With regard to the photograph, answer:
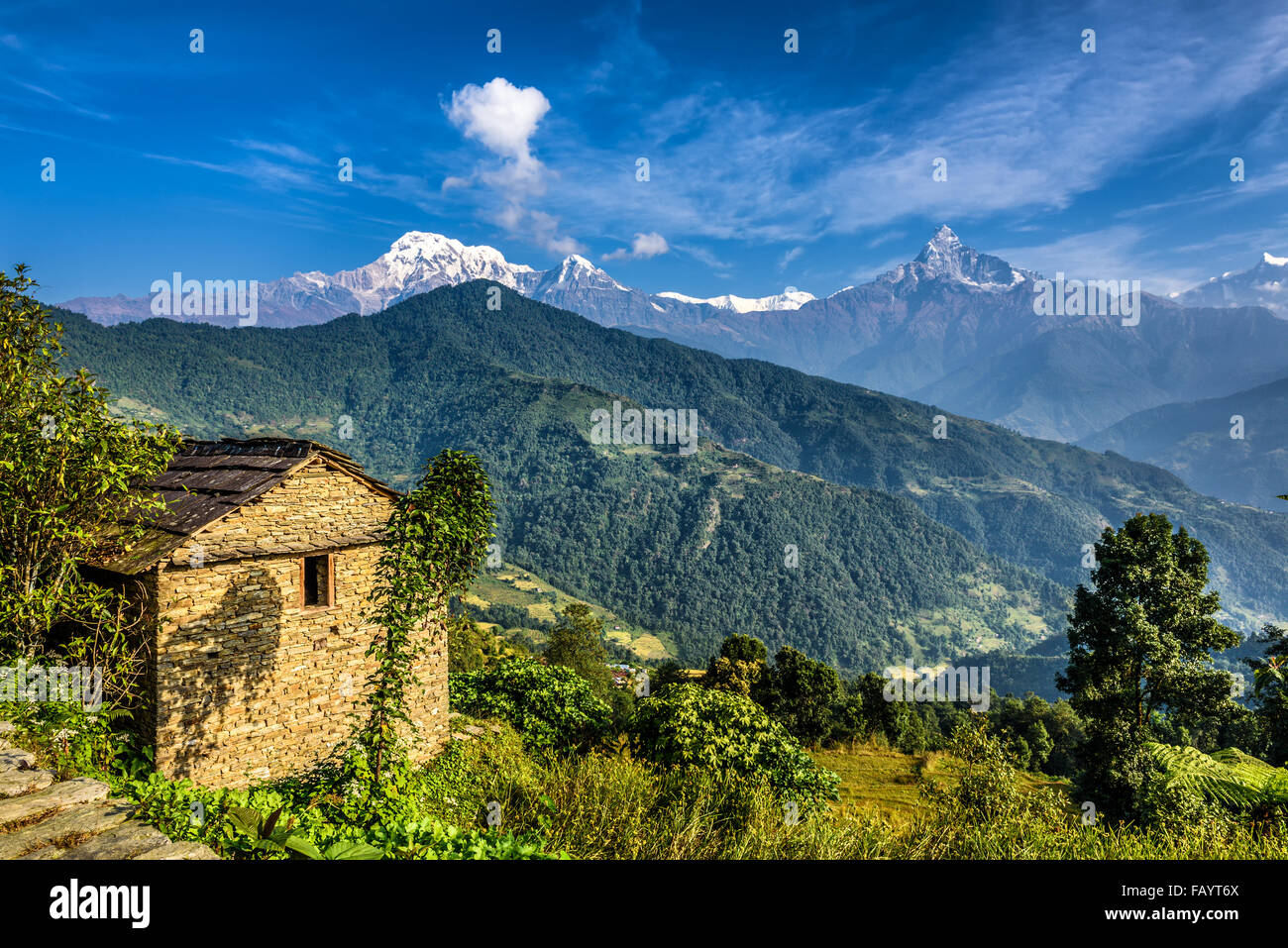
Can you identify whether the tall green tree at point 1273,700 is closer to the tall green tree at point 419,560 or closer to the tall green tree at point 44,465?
the tall green tree at point 419,560

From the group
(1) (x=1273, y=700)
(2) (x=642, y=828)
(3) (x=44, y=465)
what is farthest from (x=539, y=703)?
(1) (x=1273, y=700)

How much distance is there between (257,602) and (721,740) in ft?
35.1

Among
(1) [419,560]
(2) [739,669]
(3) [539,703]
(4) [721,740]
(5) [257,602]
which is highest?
(1) [419,560]

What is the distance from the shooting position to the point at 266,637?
1182cm

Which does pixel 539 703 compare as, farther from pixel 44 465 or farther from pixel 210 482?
pixel 44 465

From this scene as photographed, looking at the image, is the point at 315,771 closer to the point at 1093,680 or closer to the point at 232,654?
the point at 232,654

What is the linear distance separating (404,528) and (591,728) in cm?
→ 1272

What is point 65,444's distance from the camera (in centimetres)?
782

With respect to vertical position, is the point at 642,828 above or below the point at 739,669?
above

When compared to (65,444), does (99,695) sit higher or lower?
lower

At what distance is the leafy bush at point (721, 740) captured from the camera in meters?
14.8

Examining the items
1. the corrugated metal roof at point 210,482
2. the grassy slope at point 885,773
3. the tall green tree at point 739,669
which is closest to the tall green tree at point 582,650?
the tall green tree at point 739,669

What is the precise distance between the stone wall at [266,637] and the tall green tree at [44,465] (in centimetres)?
234
